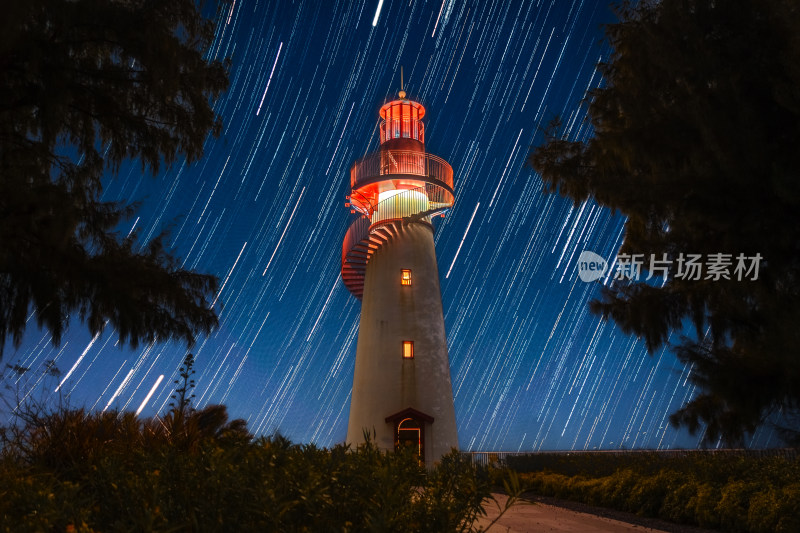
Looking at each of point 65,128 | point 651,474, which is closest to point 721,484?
point 651,474

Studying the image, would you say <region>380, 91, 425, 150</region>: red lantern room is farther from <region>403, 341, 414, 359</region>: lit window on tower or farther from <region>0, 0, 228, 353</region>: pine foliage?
<region>0, 0, 228, 353</region>: pine foliage

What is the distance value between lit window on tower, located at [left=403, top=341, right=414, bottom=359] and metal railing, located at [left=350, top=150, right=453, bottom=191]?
6.45 m

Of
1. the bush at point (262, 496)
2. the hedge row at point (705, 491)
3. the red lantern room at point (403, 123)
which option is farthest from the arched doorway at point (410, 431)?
the bush at point (262, 496)

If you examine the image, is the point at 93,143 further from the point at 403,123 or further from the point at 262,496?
the point at 403,123

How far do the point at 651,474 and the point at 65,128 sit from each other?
1157cm

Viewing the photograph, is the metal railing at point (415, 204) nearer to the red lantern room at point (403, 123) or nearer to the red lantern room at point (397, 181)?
the red lantern room at point (397, 181)

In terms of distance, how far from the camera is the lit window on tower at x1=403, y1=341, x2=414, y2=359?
22.4 m

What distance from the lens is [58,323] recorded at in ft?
27.6

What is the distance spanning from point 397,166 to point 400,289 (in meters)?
4.88

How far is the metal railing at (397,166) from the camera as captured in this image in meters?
24.7

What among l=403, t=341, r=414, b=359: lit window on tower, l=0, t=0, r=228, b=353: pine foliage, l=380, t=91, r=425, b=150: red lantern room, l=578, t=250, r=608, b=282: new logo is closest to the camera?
l=0, t=0, r=228, b=353: pine foliage

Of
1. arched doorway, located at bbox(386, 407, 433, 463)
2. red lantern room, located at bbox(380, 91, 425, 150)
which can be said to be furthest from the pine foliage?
red lantern room, located at bbox(380, 91, 425, 150)

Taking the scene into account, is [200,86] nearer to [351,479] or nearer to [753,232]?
[351,479]

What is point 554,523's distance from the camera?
9.35 m
